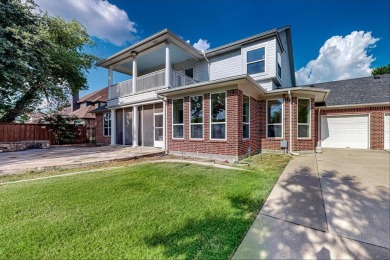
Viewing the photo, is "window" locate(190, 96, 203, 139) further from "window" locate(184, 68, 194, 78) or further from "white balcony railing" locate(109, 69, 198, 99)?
"window" locate(184, 68, 194, 78)

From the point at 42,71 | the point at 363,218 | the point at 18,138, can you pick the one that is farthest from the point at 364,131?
the point at 18,138

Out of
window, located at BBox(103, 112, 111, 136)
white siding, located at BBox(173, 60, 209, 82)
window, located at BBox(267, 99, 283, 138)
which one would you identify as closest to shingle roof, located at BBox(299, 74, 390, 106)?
window, located at BBox(267, 99, 283, 138)

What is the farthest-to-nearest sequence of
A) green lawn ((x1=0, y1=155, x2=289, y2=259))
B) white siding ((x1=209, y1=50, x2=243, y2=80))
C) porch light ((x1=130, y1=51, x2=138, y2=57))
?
1. white siding ((x1=209, y1=50, x2=243, y2=80))
2. porch light ((x1=130, y1=51, x2=138, y2=57))
3. green lawn ((x1=0, y1=155, x2=289, y2=259))

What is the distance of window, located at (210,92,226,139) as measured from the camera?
25.4 feet

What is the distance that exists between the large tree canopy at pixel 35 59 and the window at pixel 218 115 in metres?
11.0

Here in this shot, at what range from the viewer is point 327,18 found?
10867mm

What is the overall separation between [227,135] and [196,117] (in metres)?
1.80

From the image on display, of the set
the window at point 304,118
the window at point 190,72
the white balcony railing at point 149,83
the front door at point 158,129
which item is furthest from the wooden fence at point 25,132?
the window at point 304,118

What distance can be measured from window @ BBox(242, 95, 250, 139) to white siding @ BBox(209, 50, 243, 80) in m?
3.37

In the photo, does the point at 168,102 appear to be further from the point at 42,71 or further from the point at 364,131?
the point at 364,131

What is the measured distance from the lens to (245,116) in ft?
27.1

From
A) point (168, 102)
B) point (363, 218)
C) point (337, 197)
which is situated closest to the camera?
point (363, 218)

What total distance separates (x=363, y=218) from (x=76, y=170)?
7360mm

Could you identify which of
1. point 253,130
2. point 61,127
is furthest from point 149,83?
point 61,127
